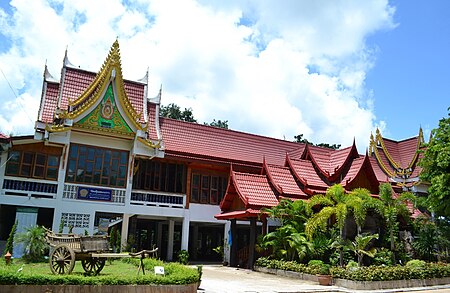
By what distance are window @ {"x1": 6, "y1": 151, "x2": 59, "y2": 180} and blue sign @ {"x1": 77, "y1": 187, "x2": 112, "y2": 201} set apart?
1.26m

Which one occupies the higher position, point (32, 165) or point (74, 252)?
point (32, 165)

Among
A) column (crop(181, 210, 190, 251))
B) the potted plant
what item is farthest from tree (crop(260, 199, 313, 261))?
column (crop(181, 210, 190, 251))

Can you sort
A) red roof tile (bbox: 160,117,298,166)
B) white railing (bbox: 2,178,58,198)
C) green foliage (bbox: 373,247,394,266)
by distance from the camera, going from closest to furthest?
green foliage (bbox: 373,247,394,266) → white railing (bbox: 2,178,58,198) → red roof tile (bbox: 160,117,298,166)

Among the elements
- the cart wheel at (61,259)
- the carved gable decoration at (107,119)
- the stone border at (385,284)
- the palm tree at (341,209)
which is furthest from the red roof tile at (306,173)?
the cart wheel at (61,259)

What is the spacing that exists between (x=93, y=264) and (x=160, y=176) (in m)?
10.5

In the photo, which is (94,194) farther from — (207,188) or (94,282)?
(94,282)

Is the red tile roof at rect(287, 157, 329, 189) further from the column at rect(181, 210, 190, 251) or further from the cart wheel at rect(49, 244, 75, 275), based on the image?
the cart wheel at rect(49, 244, 75, 275)

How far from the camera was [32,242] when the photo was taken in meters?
15.1

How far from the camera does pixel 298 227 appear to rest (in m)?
16.9

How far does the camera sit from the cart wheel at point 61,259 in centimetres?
1078

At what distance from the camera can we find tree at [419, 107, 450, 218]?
18125 mm

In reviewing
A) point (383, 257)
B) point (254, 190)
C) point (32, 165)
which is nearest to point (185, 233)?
point (254, 190)

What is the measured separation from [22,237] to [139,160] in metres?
7.22

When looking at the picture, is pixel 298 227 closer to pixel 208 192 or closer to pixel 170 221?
pixel 208 192
